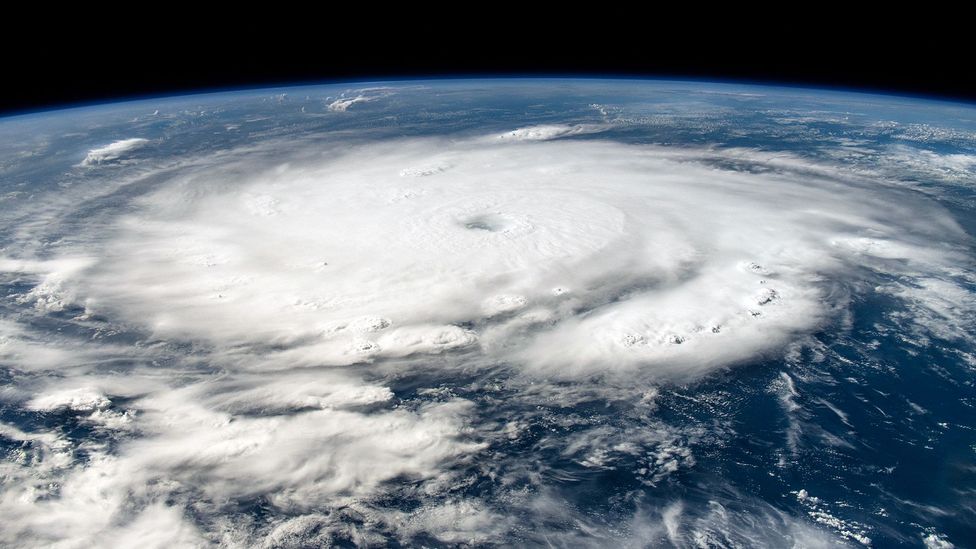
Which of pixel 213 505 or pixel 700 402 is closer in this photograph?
A: pixel 213 505

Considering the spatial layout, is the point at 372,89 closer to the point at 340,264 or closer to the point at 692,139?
the point at 692,139

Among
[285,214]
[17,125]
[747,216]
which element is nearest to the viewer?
[747,216]

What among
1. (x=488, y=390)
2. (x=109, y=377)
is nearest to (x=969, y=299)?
(x=488, y=390)

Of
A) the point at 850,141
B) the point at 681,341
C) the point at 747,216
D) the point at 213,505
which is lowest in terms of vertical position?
the point at 213,505

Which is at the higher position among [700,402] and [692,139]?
[692,139]

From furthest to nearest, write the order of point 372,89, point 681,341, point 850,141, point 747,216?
1. point 372,89
2. point 850,141
3. point 747,216
4. point 681,341

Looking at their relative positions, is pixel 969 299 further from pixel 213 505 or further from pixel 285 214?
pixel 285 214

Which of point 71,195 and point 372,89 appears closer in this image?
point 71,195

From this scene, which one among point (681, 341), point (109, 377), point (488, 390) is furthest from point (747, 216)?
point (109, 377)

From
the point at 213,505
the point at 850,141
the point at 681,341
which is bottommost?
the point at 213,505
